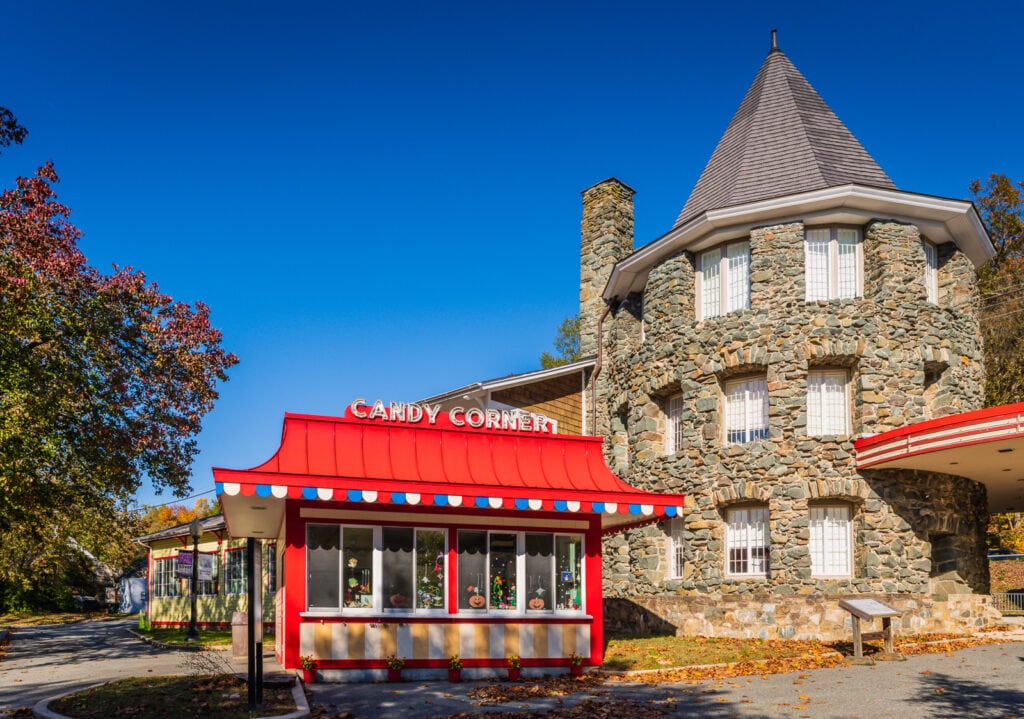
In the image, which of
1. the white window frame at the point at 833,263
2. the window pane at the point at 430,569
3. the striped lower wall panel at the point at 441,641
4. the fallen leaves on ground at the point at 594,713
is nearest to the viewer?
the fallen leaves on ground at the point at 594,713

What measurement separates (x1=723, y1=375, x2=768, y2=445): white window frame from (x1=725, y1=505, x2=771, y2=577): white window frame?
1687 mm

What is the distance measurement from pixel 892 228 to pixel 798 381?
13.9 feet

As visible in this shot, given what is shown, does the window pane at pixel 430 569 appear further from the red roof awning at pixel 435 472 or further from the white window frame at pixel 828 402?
the white window frame at pixel 828 402

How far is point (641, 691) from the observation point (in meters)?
13.7

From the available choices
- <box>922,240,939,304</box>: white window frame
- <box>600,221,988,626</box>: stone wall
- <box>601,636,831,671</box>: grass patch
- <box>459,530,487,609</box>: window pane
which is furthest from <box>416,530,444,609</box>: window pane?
<box>922,240,939,304</box>: white window frame

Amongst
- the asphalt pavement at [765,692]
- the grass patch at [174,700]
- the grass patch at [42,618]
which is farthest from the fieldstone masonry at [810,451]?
the grass patch at [42,618]

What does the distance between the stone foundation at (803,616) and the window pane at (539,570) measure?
21.0 feet

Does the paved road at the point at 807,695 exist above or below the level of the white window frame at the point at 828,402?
below

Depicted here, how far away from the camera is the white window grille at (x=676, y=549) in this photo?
76.4ft

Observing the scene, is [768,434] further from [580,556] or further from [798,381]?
[580,556]

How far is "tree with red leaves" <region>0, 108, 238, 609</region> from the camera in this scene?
17.7 m

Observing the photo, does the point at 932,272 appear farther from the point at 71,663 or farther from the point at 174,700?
the point at 71,663

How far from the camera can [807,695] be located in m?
12.8

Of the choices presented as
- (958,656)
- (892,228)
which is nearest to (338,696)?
(958,656)
